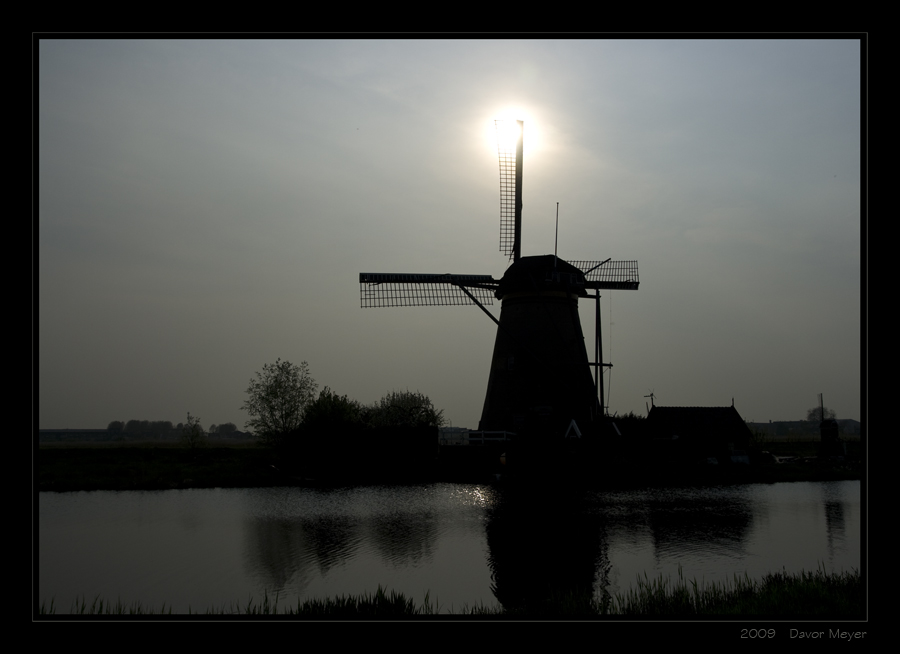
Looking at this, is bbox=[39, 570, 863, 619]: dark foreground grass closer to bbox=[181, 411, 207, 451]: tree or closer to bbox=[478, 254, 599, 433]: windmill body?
bbox=[478, 254, 599, 433]: windmill body

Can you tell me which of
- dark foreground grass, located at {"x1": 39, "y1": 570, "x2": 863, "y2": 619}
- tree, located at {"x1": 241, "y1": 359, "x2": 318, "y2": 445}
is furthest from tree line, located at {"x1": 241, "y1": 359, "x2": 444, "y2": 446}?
dark foreground grass, located at {"x1": 39, "y1": 570, "x2": 863, "y2": 619}

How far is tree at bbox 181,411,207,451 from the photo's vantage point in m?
46.2

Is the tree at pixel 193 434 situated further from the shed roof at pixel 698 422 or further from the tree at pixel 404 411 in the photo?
the shed roof at pixel 698 422

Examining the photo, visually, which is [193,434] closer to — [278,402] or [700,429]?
[278,402]

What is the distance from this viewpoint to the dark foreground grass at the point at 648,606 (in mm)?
10680

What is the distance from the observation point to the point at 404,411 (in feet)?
166

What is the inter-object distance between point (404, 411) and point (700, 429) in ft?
69.6

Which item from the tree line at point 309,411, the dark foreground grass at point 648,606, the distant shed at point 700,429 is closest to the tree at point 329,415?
the tree line at point 309,411

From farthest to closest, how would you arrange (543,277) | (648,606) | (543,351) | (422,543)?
(543,277) < (543,351) < (422,543) < (648,606)

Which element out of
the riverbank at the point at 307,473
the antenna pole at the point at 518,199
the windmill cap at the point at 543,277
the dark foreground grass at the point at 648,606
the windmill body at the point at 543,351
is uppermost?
the antenna pole at the point at 518,199

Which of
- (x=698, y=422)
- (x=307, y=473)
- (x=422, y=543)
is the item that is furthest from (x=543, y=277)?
(x=422, y=543)

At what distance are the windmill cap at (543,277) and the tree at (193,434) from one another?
84.2 feet

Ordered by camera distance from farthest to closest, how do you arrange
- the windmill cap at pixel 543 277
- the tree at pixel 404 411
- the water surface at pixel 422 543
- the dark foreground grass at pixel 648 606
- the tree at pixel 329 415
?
the tree at pixel 404 411 → the tree at pixel 329 415 → the windmill cap at pixel 543 277 → the water surface at pixel 422 543 → the dark foreground grass at pixel 648 606
